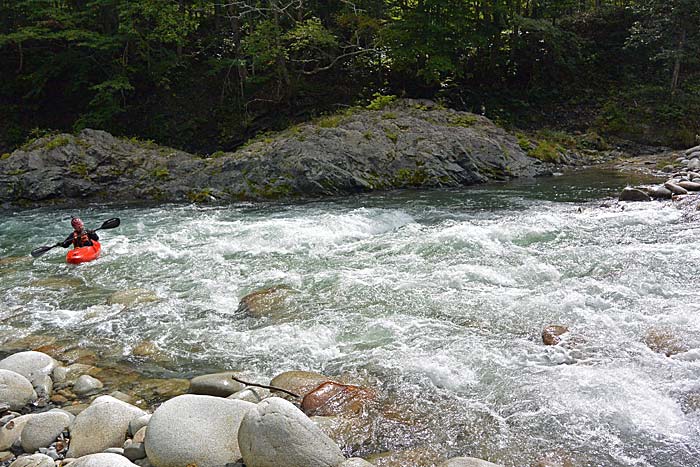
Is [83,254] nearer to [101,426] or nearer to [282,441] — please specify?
[101,426]

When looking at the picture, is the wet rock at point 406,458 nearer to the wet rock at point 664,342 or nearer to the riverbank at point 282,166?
the wet rock at point 664,342

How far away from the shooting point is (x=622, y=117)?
763 inches

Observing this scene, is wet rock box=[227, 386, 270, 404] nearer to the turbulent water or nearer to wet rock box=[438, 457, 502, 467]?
the turbulent water

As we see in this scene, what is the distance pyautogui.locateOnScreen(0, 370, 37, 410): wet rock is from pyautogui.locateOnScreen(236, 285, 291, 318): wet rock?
90.9 inches

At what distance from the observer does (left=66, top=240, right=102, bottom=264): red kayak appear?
28.0 ft

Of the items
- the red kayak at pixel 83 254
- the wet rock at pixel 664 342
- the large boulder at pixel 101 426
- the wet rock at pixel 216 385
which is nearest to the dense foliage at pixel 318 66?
the red kayak at pixel 83 254

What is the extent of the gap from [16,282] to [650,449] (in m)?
8.16

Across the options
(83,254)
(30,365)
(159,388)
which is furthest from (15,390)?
(83,254)

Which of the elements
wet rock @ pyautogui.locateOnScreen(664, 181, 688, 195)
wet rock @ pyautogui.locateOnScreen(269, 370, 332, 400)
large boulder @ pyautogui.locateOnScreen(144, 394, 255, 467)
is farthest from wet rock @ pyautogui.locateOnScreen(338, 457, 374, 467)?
wet rock @ pyautogui.locateOnScreen(664, 181, 688, 195)

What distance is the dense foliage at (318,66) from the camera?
18.4m

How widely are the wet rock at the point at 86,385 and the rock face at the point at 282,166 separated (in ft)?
30.5

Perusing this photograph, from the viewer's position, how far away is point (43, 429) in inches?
150

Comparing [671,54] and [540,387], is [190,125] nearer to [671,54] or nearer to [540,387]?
[671,54]

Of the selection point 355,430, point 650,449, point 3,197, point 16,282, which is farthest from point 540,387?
point 3,197
